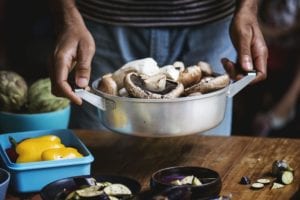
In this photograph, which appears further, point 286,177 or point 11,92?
point 11,92

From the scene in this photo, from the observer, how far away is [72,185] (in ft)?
4.88

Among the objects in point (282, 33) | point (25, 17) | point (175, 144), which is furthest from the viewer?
A: point (25, 17)

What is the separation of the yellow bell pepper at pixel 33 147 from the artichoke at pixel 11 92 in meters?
0.31

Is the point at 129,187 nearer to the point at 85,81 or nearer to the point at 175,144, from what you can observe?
the point at 85,81

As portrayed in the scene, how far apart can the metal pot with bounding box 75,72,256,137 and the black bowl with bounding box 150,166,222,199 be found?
9 centimetres

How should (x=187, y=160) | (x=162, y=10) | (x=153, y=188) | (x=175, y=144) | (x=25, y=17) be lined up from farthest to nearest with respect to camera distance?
(x=25, y=17), (x=162, y=10), (x=175, y=144), (x=187, y=160), (x=153, y=188)

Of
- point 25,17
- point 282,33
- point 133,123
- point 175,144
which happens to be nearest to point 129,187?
point 133,123

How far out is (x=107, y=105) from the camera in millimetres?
1604

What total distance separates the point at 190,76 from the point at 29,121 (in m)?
0.48

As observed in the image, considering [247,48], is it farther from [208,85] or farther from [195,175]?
[195,175]

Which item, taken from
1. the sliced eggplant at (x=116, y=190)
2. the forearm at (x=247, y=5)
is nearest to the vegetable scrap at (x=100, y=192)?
the sliced eggplant at (x=116, y=190)

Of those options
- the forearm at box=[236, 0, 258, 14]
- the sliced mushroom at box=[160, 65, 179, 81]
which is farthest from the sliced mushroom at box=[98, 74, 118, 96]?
the forearm at box=[236, 0, 258, 14]

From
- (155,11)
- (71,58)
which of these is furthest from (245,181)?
(155,11)

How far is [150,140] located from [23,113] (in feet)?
1.13
